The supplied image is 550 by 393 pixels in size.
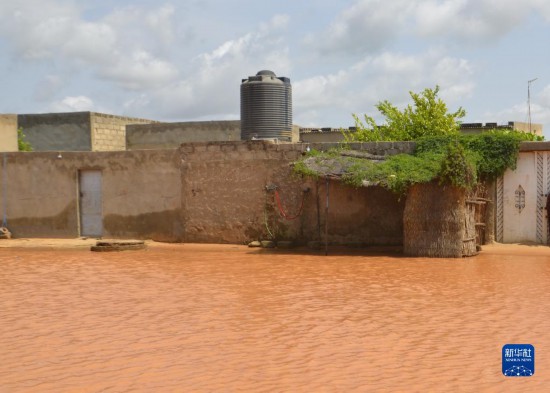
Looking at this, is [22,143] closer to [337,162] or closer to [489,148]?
[337,162]

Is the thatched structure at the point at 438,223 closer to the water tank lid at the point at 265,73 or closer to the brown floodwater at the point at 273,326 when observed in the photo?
the brown floodwater at the point at 273,326

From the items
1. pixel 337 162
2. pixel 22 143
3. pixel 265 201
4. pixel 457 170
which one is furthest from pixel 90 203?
pixel 22 143

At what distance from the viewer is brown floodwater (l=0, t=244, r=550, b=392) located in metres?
5.86

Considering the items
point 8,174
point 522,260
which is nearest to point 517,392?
point 522,260

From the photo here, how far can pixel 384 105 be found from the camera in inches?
961

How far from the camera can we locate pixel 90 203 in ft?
63.7

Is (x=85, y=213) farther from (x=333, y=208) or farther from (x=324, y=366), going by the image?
(x=324, y=366)

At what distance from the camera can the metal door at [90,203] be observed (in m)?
19.3

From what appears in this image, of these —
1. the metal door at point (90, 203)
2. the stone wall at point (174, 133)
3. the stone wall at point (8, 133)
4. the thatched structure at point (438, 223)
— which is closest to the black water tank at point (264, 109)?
the metal door at point (90, 203)

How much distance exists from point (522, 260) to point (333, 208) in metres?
4.60

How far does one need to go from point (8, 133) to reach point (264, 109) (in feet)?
29.8

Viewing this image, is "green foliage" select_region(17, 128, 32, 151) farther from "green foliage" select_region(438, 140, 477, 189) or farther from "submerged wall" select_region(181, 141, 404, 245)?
"green foliage" select_region(438, 140, 477, 189)

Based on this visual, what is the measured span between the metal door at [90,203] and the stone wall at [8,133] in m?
5.26

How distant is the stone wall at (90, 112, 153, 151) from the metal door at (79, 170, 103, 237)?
9.42 metres
